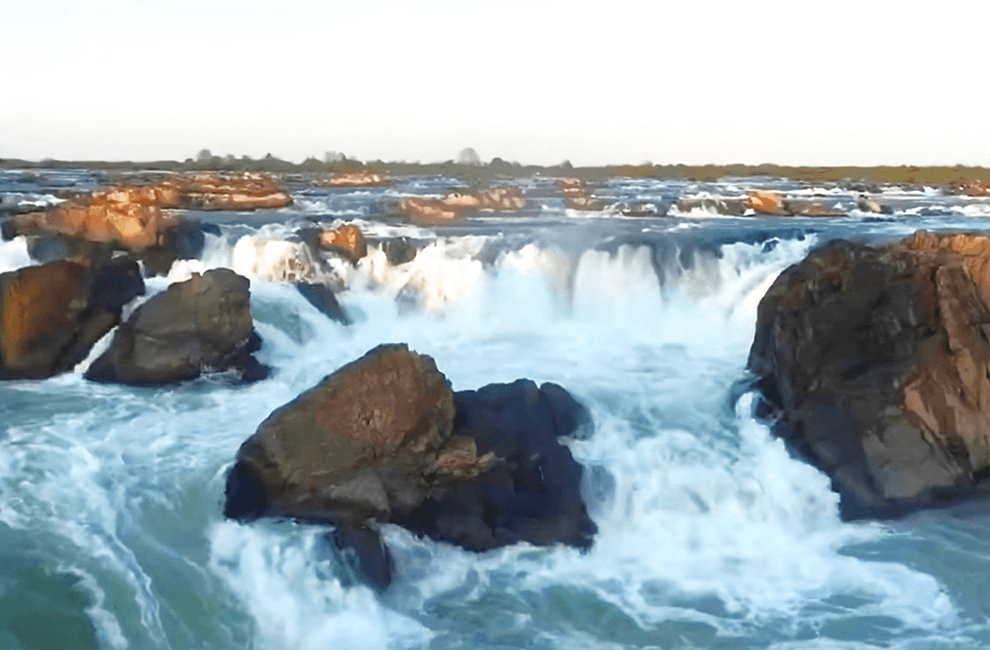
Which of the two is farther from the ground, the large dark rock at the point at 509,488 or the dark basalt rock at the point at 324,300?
the dark basalt rock at the point at 324,300

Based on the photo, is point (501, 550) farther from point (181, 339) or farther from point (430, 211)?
point (430, 211)

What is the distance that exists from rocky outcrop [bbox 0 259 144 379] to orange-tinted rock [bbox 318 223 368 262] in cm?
604

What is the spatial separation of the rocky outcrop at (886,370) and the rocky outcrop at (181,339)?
305 inches

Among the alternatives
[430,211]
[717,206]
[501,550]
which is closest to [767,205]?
[717,206]

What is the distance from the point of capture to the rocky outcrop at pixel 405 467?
858cm

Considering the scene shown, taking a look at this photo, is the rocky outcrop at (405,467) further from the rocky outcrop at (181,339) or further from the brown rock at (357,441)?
the rocky outcrop at (181,339)

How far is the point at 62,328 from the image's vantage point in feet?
43.0

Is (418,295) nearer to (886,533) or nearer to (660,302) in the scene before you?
(660,302)

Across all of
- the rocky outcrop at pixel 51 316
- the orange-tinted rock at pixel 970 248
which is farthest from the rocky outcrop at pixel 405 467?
the orange-tinted rock at pixel 970 248

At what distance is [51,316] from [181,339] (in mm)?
2103

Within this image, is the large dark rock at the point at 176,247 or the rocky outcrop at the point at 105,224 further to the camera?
the rocky outcrop at the point at 105,224

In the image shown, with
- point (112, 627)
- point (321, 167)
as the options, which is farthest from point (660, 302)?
point (321, 167)

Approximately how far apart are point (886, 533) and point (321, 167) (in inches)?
3431

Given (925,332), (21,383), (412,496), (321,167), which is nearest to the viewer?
(412,496)
